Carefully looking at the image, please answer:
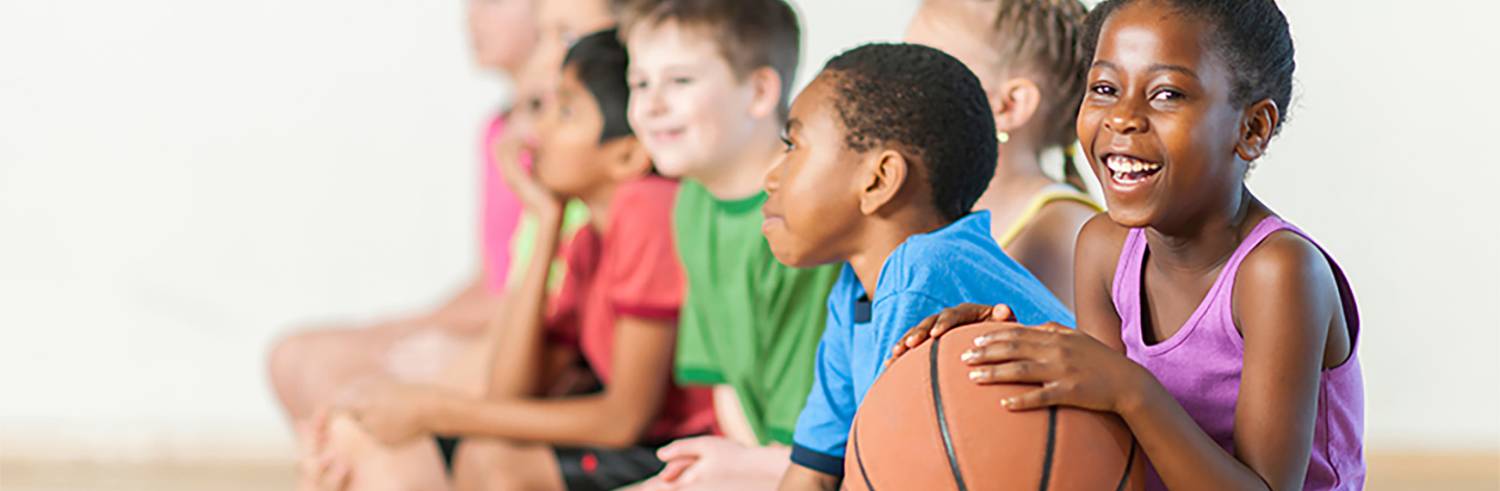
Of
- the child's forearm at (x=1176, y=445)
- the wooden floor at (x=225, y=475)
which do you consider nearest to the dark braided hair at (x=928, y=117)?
the child's forearm at (x=1176, y=445)

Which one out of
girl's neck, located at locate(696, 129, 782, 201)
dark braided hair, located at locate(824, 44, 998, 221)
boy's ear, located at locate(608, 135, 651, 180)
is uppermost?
boy's ear, located at locate(608, 135, 651, 180)

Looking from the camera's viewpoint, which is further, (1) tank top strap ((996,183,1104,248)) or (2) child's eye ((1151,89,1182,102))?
(1) tank top strap ((996,183,1104,248))

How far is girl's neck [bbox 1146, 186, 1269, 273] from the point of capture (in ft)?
5.18

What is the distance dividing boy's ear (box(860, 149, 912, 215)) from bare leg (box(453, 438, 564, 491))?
4.10ft

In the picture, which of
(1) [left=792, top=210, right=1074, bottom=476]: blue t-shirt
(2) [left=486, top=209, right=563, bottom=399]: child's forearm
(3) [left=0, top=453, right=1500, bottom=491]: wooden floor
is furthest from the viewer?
(3) [left=0, top=453, right=1500, bottom=491]: wooden floor

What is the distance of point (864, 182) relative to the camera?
196 cm

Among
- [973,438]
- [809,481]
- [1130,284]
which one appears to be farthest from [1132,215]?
[809,481]

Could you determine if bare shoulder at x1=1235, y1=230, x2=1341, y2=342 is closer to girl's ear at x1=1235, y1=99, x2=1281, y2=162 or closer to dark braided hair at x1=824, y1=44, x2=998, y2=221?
girl's ear at x1=1235, y1=99, x2=1281, y2=162

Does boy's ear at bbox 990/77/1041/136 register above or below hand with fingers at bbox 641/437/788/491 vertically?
above

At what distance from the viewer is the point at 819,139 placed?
6.56 ft

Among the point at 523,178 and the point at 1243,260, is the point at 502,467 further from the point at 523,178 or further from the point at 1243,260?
the point at 1243,260

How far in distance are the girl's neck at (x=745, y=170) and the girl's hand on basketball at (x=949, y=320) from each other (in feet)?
3.74

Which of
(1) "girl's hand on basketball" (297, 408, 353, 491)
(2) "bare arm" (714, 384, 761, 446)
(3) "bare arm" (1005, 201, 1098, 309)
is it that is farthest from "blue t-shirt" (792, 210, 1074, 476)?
(1) "girl's hand on basketball" (297, 408, 353, 491)

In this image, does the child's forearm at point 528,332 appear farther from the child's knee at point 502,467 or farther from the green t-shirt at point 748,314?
the green t-shirt at point 748,314
